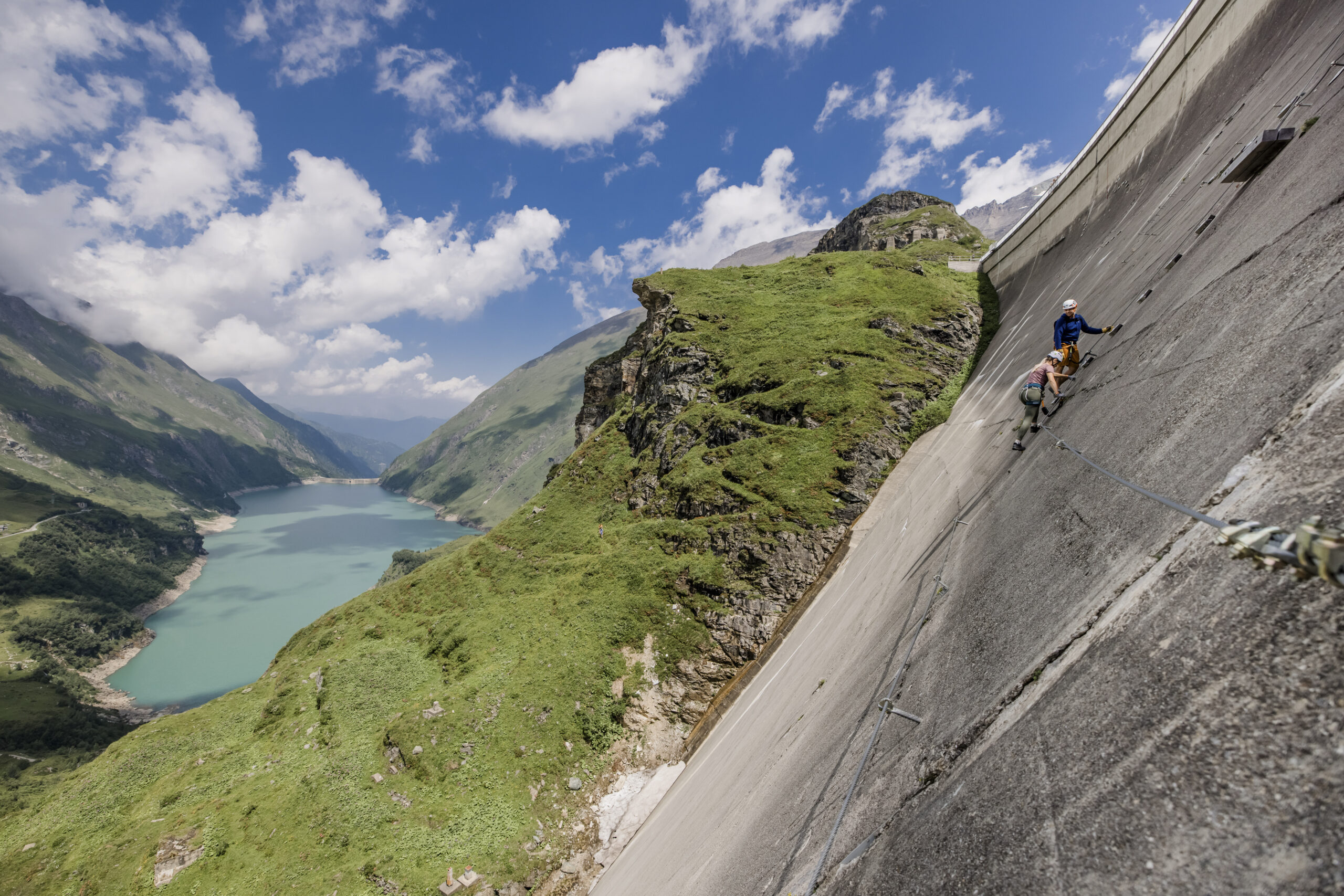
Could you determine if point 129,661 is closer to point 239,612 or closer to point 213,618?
point 213,618

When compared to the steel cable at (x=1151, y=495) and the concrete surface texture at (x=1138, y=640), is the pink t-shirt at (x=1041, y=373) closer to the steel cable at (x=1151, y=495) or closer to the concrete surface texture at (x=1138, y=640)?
the concrete surface texture at (x=1138, y=640)

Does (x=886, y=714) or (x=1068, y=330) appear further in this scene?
(x=1068, y=330)

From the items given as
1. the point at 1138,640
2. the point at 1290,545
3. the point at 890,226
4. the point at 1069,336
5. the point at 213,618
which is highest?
the point at 890,226

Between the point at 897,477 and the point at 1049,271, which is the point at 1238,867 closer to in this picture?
the point at 897,477

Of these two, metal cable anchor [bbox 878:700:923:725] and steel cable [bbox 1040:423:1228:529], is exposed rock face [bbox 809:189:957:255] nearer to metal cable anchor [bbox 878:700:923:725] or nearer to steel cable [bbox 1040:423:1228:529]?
steel cable [bbox 1040:423:1228:529]

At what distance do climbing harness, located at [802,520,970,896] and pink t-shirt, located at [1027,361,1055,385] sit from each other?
3078 millimetres

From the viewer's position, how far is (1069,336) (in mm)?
8039

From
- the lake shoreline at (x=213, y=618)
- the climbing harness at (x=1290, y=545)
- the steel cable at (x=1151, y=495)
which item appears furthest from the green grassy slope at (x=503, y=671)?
the lake shoreline at (x=213, y=618)

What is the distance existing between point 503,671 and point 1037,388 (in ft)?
53.0

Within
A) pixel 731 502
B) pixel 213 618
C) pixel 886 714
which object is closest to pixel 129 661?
pixel 213 618

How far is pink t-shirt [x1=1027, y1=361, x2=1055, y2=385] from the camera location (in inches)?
304

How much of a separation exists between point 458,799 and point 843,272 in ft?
109

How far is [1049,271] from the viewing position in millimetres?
19484

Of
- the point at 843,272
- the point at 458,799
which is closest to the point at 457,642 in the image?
the point at 458,799
